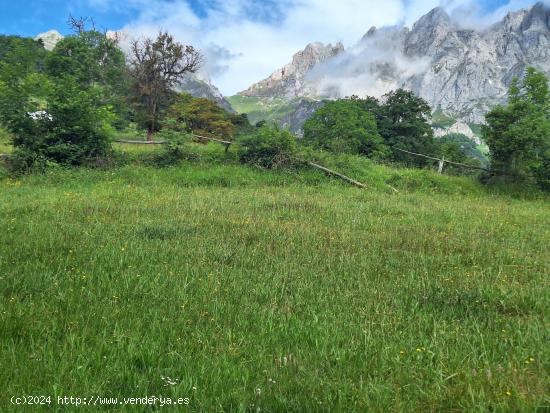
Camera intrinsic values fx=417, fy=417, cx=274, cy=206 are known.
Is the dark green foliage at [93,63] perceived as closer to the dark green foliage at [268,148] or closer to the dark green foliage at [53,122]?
the dark green foliage at [53,122]

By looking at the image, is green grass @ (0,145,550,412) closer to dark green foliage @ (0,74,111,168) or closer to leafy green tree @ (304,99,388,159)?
dark green foliage @ (0,74,111,168)

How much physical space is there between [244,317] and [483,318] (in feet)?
9.58

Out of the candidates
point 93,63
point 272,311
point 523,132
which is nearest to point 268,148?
point 523,132

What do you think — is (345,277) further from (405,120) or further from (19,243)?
(405,120)

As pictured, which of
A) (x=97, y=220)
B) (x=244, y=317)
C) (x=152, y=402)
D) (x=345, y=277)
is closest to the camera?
(x=152, y=402)

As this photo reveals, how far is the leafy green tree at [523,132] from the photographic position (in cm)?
2195

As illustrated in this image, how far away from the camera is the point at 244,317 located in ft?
16.1

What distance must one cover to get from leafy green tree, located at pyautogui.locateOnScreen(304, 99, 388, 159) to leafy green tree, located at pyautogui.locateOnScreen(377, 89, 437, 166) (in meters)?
5.47

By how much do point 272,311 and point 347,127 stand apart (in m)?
38.0

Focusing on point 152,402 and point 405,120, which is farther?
point 405,120

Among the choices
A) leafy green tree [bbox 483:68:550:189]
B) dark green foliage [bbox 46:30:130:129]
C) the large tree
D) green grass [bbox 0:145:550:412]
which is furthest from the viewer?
dark green foliage [bbox 46:30:130:129]

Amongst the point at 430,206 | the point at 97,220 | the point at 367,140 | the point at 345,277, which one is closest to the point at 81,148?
the point at 97,220

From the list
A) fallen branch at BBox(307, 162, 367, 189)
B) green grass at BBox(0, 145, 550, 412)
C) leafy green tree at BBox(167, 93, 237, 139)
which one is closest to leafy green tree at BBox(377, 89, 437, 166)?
leafy green tree at BBox(167, 93, 237, 139)

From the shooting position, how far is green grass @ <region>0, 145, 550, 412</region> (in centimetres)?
334
